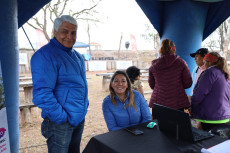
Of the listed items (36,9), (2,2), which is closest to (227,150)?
(2,2)

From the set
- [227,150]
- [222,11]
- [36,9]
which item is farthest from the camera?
[222,11]

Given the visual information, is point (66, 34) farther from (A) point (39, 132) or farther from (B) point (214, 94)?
(A) point (39, 132)

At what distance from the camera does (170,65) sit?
223cm

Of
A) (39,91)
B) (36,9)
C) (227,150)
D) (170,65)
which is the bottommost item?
(227,150)

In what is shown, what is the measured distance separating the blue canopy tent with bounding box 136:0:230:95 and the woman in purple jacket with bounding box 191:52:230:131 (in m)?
1.64

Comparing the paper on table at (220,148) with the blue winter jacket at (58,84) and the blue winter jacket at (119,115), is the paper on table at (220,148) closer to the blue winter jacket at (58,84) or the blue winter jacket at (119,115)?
the blue winter jacket at (119,115)

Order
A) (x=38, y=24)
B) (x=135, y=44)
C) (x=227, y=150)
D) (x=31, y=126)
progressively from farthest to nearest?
(x=135, y=44) < (x=38, y=24) < (x=31, y=126) < (x=227, y=150)

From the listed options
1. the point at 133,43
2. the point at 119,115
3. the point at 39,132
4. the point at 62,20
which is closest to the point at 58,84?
the point at 62,20

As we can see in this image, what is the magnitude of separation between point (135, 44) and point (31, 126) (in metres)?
15.0

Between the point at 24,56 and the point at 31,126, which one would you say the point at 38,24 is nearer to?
the point at 24,56

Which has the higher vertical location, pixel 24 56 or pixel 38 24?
pixel 38 24

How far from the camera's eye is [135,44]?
1764 cm

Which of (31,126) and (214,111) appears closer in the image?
(214,111)

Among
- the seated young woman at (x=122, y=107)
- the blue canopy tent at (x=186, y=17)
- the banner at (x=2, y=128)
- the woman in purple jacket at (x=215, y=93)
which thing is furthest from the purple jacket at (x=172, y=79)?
the banner at (x=2, y=128)
